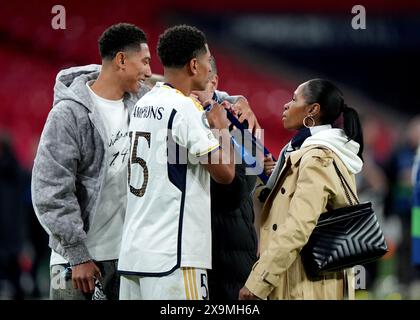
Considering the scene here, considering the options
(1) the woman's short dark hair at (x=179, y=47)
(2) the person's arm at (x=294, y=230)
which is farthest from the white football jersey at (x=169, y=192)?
(2) the person's arm at (x=294, y=230)

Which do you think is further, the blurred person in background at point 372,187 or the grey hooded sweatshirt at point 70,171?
the blurred person in background at point 372,187

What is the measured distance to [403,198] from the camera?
10.3 metres

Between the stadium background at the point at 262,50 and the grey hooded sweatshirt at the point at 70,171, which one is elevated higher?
the stadium background at the point at 262,50

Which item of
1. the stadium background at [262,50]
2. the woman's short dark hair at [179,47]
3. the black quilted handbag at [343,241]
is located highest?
the stadium background at [262,50]

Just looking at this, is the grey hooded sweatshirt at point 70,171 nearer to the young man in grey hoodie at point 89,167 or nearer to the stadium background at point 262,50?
the young man in grey hoodie at point 89,167

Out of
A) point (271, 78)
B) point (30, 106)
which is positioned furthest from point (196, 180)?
point (271, 78)

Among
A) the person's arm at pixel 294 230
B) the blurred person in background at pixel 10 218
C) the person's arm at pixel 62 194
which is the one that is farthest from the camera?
the blurred person in background at pixel 10 218

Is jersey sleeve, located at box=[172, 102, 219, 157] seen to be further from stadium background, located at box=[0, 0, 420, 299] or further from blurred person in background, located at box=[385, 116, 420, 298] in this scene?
stadium background, located at box=[0, 0, 420, 299]

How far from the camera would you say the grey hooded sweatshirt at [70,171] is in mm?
4332

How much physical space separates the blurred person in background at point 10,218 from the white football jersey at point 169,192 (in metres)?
5.64

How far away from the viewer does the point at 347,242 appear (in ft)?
12.9

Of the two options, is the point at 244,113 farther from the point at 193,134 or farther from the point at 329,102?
the point at 193,134

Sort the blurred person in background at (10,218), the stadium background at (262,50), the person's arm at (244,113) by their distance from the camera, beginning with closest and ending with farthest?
1. the person's arm at (244,113)
2. the blurred person in background at (10,218)
3. the stadium background at (262,50)
